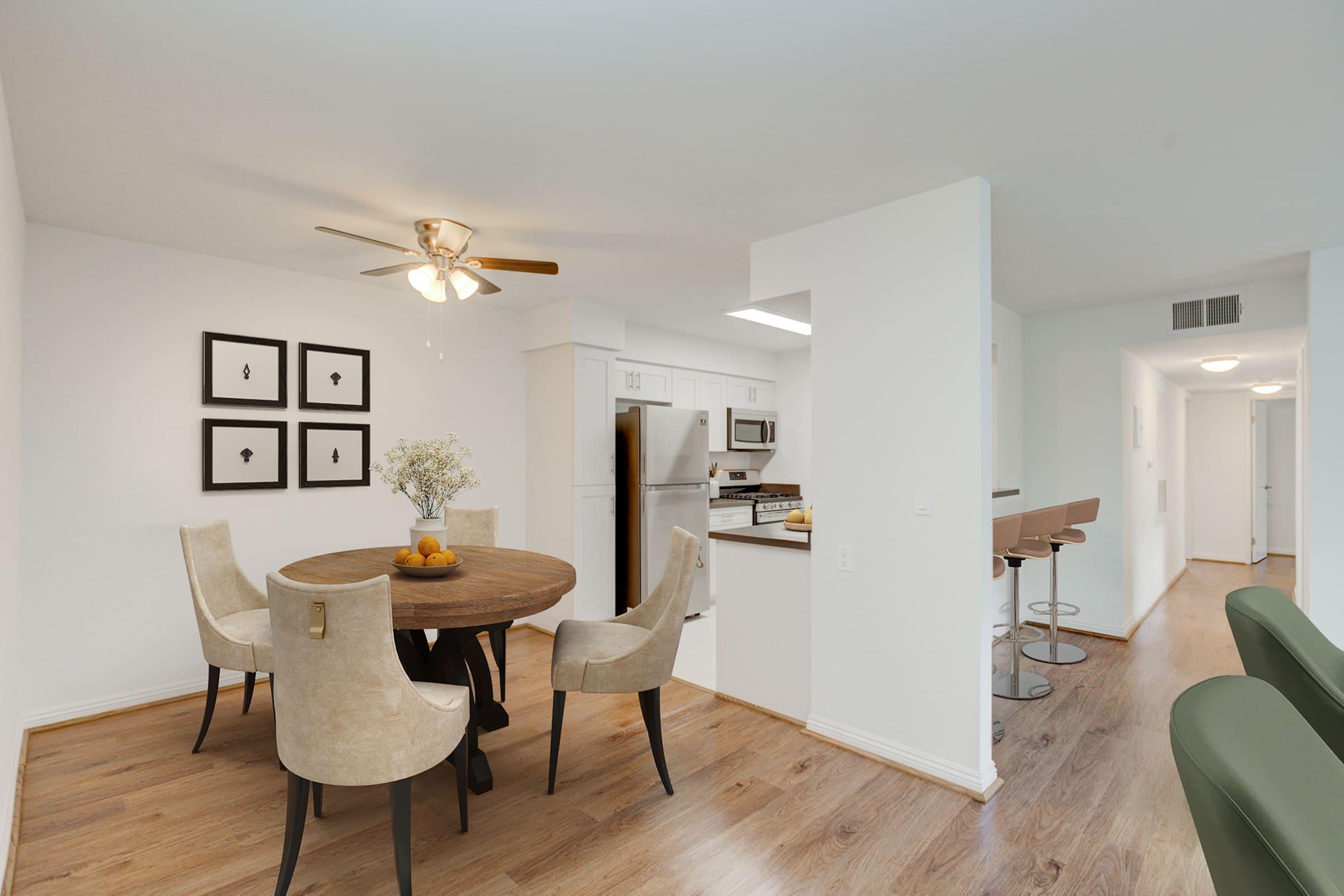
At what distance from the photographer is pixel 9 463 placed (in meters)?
2.29

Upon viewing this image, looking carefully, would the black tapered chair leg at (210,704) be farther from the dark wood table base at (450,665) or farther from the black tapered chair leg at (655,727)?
the black tapered chair leg at (655,727)

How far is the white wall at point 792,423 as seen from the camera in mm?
6664

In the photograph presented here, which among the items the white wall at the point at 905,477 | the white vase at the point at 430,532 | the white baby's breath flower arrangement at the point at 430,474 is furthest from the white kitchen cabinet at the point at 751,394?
the white vase at the point at 430,532

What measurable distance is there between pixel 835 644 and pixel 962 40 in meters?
2.40

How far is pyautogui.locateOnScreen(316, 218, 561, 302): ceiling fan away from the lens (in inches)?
115

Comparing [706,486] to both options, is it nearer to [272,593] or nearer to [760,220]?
[760,220]

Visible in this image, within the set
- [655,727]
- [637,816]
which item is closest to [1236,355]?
[655,727]

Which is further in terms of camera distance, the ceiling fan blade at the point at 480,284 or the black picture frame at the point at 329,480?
the black picture frame at the point at 329,480

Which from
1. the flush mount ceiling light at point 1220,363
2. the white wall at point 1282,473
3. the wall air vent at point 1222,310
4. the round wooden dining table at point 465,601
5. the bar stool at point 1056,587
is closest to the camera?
the round wooden dining table at point 465,601

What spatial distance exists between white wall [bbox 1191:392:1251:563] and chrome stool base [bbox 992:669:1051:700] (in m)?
5.91

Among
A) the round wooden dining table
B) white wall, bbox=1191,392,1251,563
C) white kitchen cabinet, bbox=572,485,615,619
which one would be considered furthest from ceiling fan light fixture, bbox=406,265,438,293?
white wall, bbox=1191,392,1251,563

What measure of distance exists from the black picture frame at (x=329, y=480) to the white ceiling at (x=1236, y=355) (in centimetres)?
536

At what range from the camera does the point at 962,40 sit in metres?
1.75

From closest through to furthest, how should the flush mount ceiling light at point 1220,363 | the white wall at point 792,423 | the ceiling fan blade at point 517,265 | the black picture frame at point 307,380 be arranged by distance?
the ceiling fan blade at point 517,265 → the black picture frame at point 307,380 → the flush mount ceiling light at point 1220,363 → the white wall at point 792,423
